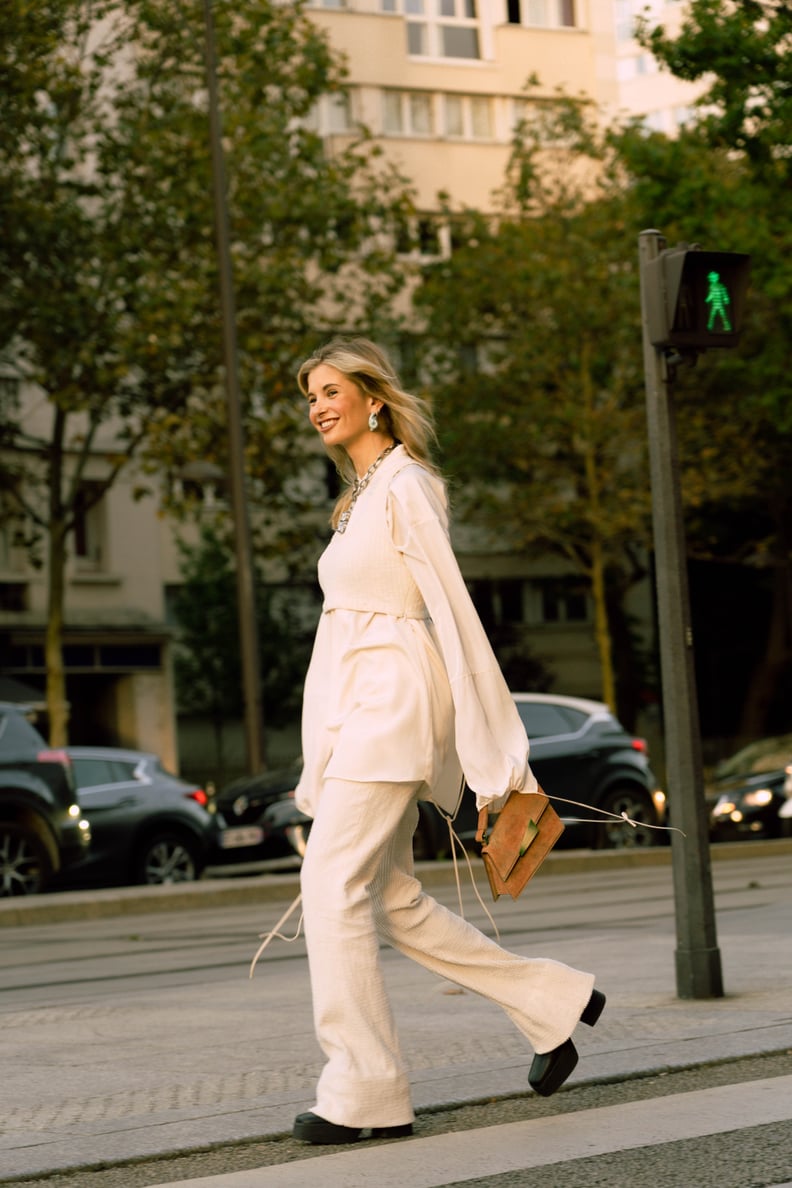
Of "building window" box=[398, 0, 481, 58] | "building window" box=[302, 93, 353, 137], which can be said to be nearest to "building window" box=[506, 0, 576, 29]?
"building window" box=[398, 0, 481, 58]

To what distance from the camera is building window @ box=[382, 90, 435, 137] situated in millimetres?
46906

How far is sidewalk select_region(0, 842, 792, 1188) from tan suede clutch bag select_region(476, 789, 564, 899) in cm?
66

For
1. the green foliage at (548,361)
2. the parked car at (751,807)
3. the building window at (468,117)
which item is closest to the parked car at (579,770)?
the parked car at (751,807)

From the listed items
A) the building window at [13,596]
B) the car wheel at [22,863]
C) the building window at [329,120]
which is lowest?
the car wheel at [22,863]

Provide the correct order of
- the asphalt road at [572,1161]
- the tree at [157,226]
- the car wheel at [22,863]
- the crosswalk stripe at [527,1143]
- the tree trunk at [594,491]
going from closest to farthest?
the asphalt road at [572,1161] → the crosswalk stripe at [527,1143] → the car wheel at [22,863] → the tree at [157,226] → the tree trunk at [594,491]

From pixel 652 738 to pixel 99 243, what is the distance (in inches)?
980

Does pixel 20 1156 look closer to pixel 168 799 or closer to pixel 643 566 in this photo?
pixel 168 799

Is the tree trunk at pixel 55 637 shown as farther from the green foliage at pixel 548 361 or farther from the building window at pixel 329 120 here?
the building window at pixel 329 120

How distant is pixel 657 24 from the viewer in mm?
26828

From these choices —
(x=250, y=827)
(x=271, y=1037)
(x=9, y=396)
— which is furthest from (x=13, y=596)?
(x=271, y=1037)

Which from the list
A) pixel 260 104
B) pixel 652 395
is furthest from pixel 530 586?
pixel 652 395

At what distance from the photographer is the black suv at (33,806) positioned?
16.3 metres

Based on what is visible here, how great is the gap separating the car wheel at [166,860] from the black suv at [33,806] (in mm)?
1836

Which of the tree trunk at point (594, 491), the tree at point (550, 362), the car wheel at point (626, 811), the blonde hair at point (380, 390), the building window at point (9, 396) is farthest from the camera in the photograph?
the tree at point (550, 362)
